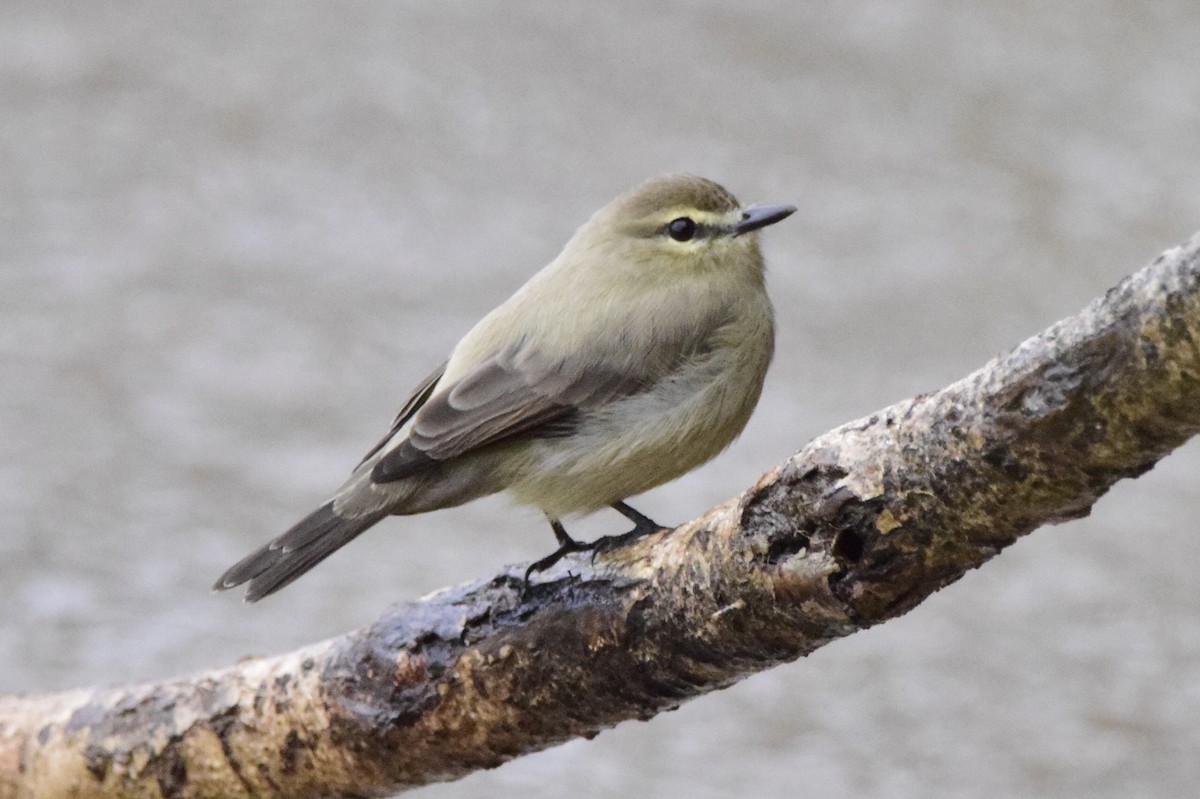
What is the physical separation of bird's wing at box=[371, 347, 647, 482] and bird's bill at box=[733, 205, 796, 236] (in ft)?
1.55

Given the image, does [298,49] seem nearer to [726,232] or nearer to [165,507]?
[165,507]

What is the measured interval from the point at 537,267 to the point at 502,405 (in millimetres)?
2732

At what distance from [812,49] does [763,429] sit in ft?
6.12

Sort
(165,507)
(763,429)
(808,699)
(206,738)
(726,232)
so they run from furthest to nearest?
(763,429) → (165,507) → (808,699) → (726,232) → (206,738)

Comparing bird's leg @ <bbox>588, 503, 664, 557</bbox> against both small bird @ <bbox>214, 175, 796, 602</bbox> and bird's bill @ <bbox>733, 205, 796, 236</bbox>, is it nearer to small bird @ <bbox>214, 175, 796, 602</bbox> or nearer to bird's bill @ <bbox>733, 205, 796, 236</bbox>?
small bird @ <bbox>214, 175, 796, 602</bbox>

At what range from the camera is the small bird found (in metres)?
2.82

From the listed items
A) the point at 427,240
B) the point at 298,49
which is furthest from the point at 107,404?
the point at 298,49

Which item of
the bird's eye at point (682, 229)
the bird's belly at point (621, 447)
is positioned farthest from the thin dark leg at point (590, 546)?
the bird's eye at point (682, 229)

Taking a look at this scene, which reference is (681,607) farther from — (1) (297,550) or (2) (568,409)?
(1) (297,550)

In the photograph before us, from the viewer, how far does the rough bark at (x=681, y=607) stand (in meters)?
1.73

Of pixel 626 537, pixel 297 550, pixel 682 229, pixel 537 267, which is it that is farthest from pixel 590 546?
pixel 537 267

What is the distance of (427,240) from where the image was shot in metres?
5.64

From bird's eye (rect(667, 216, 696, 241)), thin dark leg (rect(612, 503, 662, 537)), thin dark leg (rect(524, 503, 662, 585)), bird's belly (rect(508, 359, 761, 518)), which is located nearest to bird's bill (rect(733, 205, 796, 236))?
bird's eye (rect(667, 216, 696, 241))

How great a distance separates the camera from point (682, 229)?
128 inches
